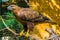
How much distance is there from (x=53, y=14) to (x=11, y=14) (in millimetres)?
391

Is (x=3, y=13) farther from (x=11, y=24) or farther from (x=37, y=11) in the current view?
(x=37, y=11)

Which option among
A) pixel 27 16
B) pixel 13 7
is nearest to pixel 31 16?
pixel 27 16

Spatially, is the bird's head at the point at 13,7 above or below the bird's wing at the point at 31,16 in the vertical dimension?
above

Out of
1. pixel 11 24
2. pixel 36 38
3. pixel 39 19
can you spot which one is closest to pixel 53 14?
pixel 39 19

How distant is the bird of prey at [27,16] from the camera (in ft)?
6.14

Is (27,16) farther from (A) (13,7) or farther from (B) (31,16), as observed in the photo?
(A) (13,7)

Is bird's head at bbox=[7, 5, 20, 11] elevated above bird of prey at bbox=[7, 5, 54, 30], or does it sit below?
above

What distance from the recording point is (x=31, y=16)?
1.88 m

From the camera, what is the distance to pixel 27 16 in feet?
6.17

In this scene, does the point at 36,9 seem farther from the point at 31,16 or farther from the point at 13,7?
the point at 13,7

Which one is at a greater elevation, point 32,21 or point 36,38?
point 32,21

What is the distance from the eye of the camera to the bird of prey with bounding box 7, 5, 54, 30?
6.14 feet

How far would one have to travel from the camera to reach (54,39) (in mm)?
1888

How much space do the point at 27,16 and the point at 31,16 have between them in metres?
0.04
